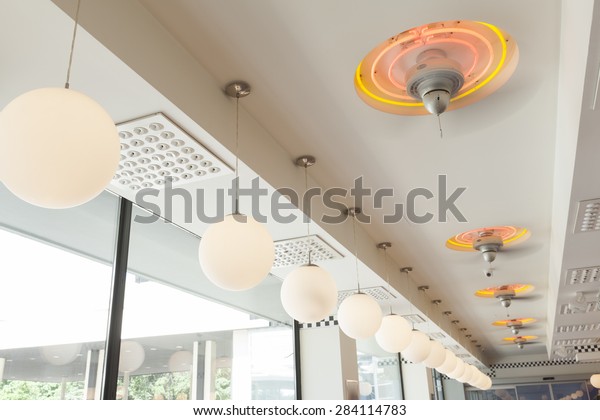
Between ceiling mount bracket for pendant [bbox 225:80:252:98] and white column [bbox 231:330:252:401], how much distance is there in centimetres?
213

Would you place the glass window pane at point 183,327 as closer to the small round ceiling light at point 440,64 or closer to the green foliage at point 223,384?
the green foliage at point 223,384

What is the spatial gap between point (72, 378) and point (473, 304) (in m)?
5.41

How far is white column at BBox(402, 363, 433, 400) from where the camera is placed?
8586 millimetres

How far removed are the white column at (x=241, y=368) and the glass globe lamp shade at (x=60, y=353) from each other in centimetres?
160

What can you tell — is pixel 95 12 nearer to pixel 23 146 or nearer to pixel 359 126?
pixel 23 146

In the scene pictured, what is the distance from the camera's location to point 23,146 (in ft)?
3.11

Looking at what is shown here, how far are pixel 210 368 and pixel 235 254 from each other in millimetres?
2025

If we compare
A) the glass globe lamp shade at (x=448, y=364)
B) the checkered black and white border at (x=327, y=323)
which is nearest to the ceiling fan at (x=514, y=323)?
the glass globe lamp shade at (x=448, y=364)

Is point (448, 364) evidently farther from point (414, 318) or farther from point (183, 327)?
point (183, 327)

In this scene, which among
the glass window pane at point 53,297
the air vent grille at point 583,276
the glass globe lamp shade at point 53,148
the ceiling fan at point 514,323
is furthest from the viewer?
the ceiling fan at point 514,323

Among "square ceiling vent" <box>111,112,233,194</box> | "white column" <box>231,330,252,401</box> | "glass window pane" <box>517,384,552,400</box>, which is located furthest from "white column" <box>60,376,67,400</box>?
"glass window pane" <box>517,384,552,400</box>

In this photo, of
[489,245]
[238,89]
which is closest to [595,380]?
[489,245]

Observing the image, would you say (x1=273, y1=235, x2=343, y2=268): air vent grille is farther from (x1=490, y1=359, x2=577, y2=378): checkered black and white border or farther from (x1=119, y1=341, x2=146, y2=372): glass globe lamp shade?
(x1=490, y1=359, x2=577, y2=378): checkered black and white border

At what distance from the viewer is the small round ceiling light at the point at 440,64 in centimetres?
193
